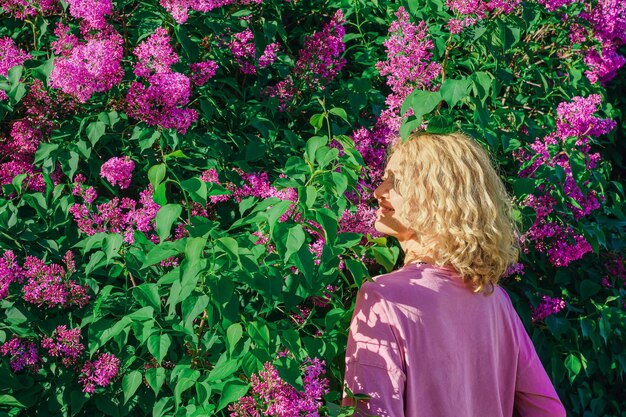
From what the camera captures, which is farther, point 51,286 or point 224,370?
point 51,286

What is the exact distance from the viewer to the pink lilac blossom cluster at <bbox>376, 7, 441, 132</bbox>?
2.28 meters

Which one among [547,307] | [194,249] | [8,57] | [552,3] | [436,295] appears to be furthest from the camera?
[547,307]

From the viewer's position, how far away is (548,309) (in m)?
2.64

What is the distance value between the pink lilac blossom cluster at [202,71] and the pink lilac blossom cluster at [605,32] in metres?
1.38

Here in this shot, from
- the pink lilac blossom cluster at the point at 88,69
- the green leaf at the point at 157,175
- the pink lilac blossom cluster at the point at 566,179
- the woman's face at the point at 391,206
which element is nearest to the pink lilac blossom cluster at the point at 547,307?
the pink lilac blossom cluster at the point at 566,179

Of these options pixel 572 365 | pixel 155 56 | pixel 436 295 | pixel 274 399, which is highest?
pixel 155 56

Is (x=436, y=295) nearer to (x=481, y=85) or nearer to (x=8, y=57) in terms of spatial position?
(x=481, y=85)

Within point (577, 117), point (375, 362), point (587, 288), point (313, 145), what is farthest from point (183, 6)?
point (587, 288)

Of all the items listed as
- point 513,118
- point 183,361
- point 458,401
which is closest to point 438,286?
point 458,401

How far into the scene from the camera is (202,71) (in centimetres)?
226

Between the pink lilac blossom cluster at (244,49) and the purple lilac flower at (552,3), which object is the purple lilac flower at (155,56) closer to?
the pink lilac blossom cluster at (244,49)

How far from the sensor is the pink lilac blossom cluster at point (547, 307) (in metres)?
2.64

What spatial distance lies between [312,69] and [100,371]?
111cm

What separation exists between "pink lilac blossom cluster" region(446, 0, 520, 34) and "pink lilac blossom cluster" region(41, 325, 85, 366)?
1.42 m
